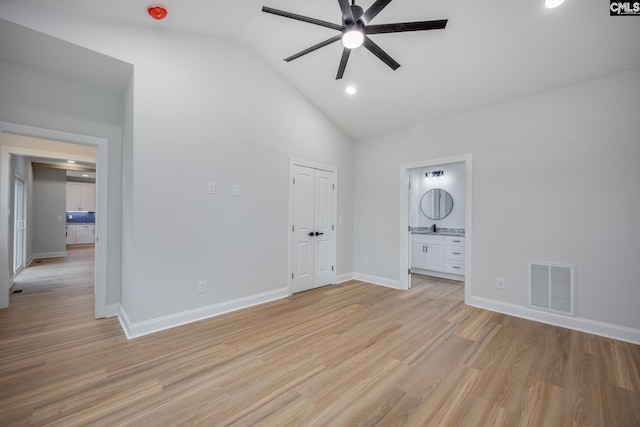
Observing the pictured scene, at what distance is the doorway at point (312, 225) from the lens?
14.0ft

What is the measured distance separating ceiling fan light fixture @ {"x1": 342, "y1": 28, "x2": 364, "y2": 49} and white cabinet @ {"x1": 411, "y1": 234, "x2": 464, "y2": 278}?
4270mm

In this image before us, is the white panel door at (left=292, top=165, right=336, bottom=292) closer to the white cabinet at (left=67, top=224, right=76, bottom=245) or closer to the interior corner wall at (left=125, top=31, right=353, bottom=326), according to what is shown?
the interior corner wall at (left=125, top=31, right=353, bottom=326)

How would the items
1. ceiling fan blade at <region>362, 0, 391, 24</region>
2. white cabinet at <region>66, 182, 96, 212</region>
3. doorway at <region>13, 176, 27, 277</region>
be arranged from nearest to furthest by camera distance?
ceiling fan blade at <region>362, 0, 391, 24</region>
doorway at <region>13, 176, 27, 277</region>
white cabinet at <region>66, 182, 96, 212</region>

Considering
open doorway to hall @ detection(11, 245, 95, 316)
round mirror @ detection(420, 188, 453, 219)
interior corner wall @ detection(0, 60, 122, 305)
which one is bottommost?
open doorway to hall @ detection(11, 245, 95, 316)

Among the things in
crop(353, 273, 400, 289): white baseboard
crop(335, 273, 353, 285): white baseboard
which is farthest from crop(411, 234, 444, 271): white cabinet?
crop(335, 273, 353, 285): white baseboard

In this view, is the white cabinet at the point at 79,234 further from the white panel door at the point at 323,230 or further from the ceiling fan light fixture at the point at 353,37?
the ceiling fan light fixture at the point at 353,37

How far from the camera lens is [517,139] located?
341 centimetres

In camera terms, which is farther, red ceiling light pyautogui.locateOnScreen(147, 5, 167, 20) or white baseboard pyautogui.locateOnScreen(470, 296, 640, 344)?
white baseboard pyautogui.locateOnScreen(470, 296, 640, 344)

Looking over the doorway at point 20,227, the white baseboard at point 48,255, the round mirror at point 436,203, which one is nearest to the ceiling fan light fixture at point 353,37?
the round mirror at point 436,203

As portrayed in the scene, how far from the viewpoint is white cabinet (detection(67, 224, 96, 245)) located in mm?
9484

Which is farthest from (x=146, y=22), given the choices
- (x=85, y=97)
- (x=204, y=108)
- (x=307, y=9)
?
(x=307, y=9)

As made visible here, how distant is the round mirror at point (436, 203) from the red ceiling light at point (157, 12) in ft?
18.8

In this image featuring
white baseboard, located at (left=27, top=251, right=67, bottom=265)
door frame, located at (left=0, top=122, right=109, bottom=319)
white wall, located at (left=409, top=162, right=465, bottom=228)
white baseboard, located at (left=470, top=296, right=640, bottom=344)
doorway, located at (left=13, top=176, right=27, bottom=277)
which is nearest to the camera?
white baseboard, located at (left=470, top=296, right=640, bottom=344)

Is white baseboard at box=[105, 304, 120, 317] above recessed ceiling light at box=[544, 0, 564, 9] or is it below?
below
